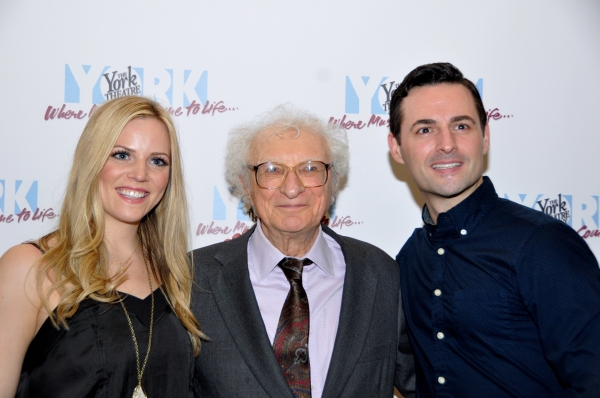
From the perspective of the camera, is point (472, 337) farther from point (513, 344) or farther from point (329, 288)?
point (329, 288)

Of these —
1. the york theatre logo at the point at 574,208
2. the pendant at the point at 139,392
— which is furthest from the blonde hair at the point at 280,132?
the york theatre logo at the point at 574,208

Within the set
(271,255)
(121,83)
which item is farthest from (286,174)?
(121,83)

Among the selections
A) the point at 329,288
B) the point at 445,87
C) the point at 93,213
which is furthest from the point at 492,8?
the point at 93,213

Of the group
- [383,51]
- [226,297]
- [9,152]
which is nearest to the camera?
[226,297]

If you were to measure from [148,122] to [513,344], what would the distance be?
1.51m

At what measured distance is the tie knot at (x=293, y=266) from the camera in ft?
7.28

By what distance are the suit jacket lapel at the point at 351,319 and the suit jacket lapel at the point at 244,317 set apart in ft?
0.63

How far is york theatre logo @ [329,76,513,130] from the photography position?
112 inches

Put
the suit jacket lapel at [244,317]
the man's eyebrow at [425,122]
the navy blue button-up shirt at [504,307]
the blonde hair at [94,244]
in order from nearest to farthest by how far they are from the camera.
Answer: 1. the navy blue button-up shirt at [504,307]
2. the blonde hair at [94,244]
3. the suit jacket lapel at [244,317]
4. the man's eyebrow at [425,122]

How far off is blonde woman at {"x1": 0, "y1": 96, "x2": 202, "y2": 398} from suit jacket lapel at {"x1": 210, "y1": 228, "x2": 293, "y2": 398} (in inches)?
5.3

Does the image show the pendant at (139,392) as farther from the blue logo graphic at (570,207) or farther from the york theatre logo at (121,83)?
the blue logo graphic at (570,207)

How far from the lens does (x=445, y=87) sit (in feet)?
7.04

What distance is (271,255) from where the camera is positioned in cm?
226

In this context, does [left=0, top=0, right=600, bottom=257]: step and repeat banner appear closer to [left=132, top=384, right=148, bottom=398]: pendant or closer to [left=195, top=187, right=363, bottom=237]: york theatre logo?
[left=195, top=187, right=363, bottom=237]: york theatre logo
